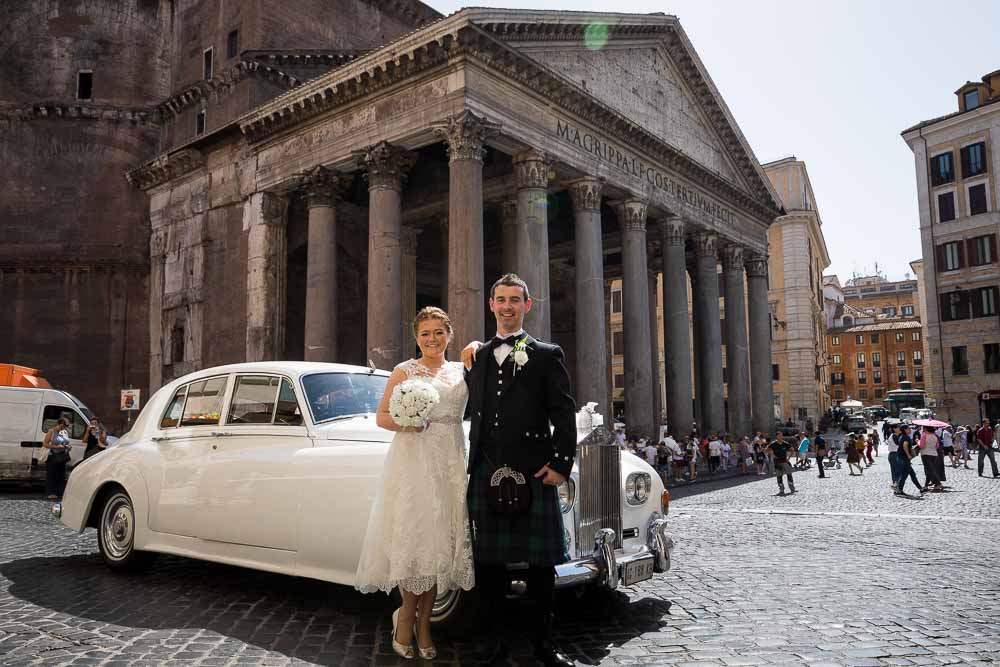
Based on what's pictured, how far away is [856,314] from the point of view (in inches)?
3686

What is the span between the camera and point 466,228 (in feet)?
54.2

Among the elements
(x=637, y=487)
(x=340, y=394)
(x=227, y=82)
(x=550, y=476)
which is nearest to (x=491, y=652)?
(x=550, y=476)

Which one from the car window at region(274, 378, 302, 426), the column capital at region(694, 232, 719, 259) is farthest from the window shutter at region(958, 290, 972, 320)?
the car window at region(274, 378, 302, 426)

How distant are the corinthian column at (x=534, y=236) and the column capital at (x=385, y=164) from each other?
9.53ft

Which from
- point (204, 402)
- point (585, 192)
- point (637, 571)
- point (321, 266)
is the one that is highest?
point (585, 192)

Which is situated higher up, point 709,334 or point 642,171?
point 642,171

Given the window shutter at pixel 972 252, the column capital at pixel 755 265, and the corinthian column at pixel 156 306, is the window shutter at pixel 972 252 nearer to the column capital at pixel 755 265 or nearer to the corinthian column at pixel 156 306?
the column capital at pixel 755 265

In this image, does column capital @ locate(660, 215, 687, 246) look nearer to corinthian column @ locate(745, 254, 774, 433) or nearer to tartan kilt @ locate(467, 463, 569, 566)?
corinthian column @ locate(745, 254, 774, 433)

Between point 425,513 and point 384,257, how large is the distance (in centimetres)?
1450

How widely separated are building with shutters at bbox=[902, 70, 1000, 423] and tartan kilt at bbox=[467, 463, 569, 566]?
134ft

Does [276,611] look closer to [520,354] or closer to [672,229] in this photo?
[520,354]

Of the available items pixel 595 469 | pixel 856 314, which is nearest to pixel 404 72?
pixel 595 469

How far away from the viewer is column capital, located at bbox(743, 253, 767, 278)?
2944 cm

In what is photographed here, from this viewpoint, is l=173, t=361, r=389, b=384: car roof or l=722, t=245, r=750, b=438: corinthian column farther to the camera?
l=722, t=245, r=750, b=438: corinthian column
